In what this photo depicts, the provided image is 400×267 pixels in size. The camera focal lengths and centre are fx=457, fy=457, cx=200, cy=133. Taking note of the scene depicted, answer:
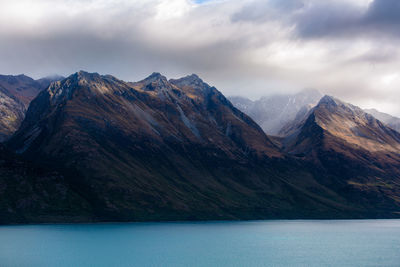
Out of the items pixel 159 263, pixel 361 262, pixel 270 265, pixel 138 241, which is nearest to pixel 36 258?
pixel 159 263

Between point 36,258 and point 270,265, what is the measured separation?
239 feet

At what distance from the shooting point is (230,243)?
19912 cm

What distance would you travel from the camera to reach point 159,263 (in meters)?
141

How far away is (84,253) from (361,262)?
92.8 meters

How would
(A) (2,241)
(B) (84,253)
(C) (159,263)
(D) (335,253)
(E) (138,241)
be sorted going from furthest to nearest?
(E) (138,241) → (A) (2,241) → (D) (335,253) → (B) (84,253) → (C) (159,263)

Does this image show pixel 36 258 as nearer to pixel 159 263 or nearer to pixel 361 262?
pixel 159 263

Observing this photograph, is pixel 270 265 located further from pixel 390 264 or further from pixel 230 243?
pixel 230 243

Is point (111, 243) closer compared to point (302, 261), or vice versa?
point (302, 261)

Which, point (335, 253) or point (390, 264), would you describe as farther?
point (335, 253)

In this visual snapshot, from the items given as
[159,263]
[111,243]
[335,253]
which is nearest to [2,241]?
[111,243]

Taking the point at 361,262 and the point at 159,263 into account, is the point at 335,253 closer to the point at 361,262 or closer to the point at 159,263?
the point at 361,262

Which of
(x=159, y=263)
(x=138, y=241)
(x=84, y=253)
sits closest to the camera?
(x=159, y=263)

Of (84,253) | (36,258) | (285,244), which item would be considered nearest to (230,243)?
(285,244)

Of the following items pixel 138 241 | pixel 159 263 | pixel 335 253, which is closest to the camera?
pixel 159 263
